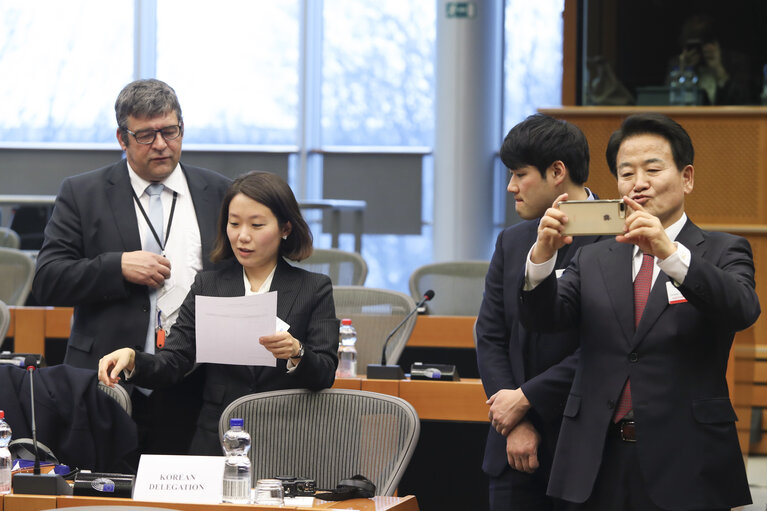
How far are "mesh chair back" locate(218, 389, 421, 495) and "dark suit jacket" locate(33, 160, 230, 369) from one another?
52 cm

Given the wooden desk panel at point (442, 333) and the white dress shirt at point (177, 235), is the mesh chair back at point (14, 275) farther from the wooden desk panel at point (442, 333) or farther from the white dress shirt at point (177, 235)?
the white dress shirt at point (177, 235)

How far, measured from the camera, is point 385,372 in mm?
3803

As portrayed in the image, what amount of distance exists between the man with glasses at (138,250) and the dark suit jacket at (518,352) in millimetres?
963

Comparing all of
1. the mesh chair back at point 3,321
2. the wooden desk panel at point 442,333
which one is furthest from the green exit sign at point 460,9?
the mesh chair back at point 3,321

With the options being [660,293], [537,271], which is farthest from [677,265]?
[537,271]

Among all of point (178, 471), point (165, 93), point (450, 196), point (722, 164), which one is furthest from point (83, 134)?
point (178, 471)

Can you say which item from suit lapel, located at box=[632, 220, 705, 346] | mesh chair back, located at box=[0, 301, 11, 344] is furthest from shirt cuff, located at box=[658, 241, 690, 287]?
mesh chair back, located at box=[0, 301, 11, 344]

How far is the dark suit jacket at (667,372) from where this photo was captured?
2.16m

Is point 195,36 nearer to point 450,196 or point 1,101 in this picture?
point 1,101

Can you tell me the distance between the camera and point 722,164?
5660 millimetres

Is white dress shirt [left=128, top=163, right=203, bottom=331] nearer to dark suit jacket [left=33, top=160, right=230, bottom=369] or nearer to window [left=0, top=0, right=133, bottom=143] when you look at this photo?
dark suit jacket [left=33, top=160, right=230, bottom=369]

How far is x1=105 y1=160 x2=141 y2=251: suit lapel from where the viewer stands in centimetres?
328

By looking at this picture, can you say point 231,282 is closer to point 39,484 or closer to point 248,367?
point 248,367

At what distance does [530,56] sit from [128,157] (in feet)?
20.4
